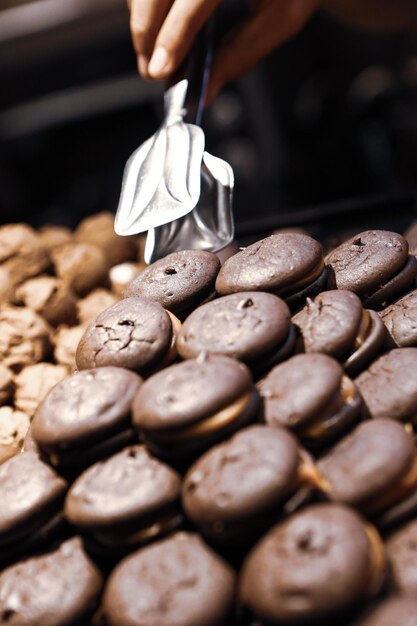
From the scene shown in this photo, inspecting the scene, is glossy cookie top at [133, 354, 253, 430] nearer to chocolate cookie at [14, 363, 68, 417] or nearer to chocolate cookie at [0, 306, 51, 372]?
chocolate cookie at [14, 363, 68, 417]

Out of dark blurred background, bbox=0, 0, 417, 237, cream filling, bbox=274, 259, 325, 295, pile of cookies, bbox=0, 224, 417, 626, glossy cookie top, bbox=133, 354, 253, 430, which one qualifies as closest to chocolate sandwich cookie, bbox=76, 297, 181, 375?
pile of cookies, bbox=0, 224, 417, 626

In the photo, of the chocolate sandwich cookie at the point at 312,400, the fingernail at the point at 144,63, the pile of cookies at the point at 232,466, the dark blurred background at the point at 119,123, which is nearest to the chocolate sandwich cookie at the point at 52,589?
the pile of cookies at the point at 232,466

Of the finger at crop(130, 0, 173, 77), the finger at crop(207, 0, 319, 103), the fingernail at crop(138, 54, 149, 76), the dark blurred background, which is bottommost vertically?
the dark blurred background

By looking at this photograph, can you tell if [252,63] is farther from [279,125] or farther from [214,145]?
[279,125]

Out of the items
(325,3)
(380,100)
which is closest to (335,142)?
(380,100)

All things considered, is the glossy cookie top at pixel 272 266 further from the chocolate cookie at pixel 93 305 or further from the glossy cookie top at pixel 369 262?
the chocolate cookie at pixel 93 305

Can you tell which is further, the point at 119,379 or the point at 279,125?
the point at 279,125
